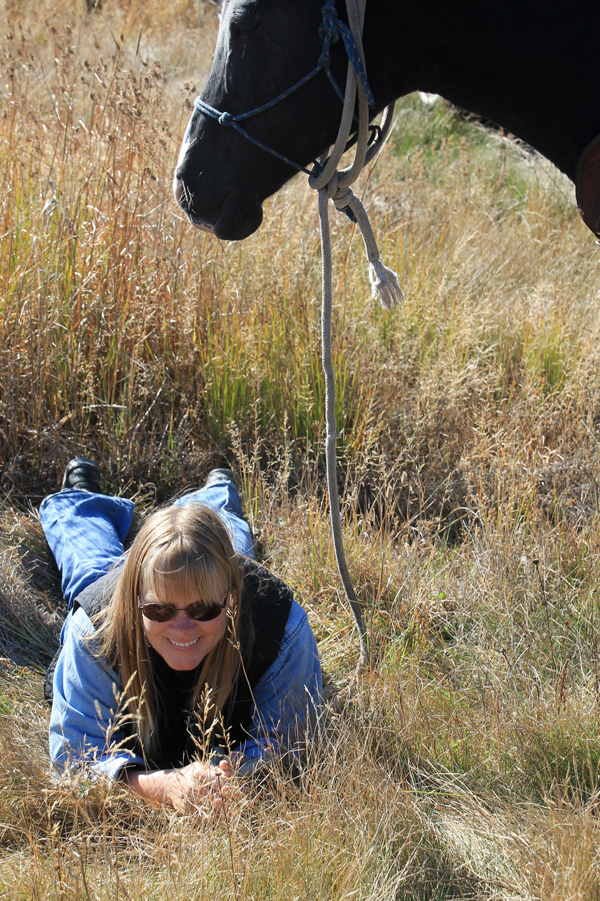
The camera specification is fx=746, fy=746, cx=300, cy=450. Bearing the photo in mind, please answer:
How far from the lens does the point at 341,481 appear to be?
3.44 m

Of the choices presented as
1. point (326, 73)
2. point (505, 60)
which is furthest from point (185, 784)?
point (505, 60)

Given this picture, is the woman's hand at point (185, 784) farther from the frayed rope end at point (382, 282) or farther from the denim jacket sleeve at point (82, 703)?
the frayed rope end at point (382, 282)

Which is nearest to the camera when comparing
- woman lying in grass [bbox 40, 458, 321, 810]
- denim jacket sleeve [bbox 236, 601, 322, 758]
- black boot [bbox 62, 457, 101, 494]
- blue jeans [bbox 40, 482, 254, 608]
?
woman lying in grass [bbox 40, 458, 321, 810]

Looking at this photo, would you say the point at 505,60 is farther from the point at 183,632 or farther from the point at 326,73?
the point at 183,632

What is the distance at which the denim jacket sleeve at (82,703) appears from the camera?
1975 millimetres

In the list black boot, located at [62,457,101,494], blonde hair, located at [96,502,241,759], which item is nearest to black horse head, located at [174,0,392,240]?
blonde hair, located at [96,502,241,759]

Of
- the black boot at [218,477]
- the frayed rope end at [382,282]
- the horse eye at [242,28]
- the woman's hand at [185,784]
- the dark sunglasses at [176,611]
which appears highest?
the horse eye at [242,28]

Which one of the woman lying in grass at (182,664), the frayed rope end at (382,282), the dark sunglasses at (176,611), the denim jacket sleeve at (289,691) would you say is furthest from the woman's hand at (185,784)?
the frayed rope end at (382,282)

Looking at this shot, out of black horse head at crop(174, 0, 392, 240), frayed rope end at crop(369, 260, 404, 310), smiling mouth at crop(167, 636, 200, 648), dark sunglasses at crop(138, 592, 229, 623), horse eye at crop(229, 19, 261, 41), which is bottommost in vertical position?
smiling mouth at crop(167, 636, 200, 648)

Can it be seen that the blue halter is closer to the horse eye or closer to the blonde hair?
the horse eye

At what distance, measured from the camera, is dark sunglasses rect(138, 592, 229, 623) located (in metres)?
1.94

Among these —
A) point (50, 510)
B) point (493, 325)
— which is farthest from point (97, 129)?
point (493, 325)

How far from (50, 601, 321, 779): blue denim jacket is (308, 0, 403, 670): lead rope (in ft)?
0.85

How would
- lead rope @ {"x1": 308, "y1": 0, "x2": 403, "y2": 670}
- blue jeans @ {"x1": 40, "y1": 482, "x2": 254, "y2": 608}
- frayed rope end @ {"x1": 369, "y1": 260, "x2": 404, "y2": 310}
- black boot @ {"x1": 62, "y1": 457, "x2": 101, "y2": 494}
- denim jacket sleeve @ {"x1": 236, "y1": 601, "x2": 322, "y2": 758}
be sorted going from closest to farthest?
lead rope @ {"x1": 308, "y1": 0, "x2": 403, "y2": 670}, denim jacket sleeve @ {"x1": 236, "y1": 601, "x2": 322, "y2": 758}, frayed rope end @ {"x1": 369, "y1": 260, "x2": 404, "y2": 310}, blue jeans @ {"x1": 40, "y1": 482, "x2": 254, "y2": 608}, black boot @ {"x1": 62, "y1": 457, "x2": 101, "y2": 494}
